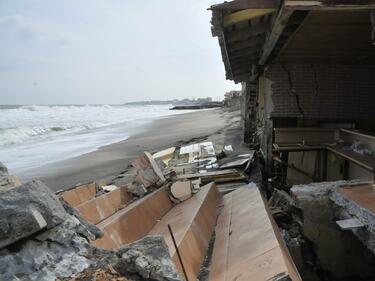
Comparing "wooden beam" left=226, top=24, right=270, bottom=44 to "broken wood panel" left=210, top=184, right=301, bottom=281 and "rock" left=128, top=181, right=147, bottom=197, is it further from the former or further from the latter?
"broken wood panel" left=210, top=184, right=301, bottom=281

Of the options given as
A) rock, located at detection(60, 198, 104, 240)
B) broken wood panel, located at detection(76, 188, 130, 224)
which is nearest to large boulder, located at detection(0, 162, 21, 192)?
rock, located at detection(60, 198, 104, 240)

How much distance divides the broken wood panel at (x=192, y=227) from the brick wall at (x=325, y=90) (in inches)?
165

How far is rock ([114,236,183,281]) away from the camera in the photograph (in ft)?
6.03

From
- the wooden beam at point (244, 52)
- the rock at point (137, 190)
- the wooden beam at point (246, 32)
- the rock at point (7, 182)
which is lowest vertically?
the rock at point (137, 190)

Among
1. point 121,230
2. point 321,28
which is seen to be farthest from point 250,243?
point 321,28

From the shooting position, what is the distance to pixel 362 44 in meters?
6.55

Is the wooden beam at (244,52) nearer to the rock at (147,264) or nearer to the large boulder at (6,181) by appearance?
the large boulder at (6,181)

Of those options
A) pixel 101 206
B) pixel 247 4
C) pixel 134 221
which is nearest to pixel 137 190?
pixel 101 206

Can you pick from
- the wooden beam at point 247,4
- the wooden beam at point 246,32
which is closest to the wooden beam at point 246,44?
the wooden beam at point 246,32

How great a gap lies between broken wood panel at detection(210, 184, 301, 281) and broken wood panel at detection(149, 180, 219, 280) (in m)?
0.14

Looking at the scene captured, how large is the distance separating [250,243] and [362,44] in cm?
A: 521

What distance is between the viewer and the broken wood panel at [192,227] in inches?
113

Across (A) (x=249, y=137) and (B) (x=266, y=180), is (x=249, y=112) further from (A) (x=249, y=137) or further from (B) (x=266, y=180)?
(B) (x=266, y=180)

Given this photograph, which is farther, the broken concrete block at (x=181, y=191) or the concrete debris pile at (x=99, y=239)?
the broken concrete block at (x=181, y=191)
